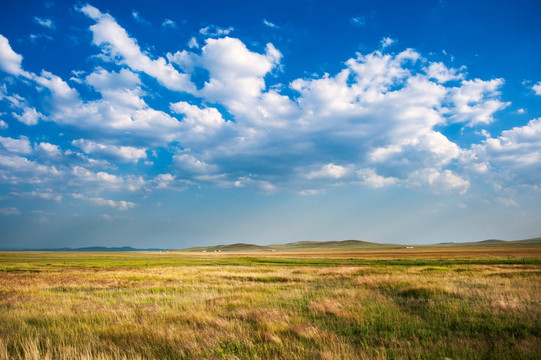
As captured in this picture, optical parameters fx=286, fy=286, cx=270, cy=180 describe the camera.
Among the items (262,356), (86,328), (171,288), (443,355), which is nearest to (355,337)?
(443,355)

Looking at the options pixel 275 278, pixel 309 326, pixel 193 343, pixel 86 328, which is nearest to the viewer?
pixel 193 343

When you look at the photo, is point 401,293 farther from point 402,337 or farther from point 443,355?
point 443,355

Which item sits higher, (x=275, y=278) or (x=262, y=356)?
(x=262, y=356)

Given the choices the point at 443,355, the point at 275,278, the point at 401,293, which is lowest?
the point at 275,278

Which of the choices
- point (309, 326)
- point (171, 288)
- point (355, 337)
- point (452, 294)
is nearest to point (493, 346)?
point (355, 337)

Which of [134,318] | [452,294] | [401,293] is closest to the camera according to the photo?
[134,318]

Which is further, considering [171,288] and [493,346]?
[171,288]

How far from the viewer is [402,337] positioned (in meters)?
7.25

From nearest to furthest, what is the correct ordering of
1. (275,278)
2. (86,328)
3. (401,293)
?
(86,328) → (401,293) → (275,278)

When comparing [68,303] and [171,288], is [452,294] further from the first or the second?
[68,303]

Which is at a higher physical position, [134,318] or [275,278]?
[134,318]

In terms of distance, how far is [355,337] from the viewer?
742cm

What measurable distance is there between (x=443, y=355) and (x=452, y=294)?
9.18 meters

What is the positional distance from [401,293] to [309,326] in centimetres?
848
